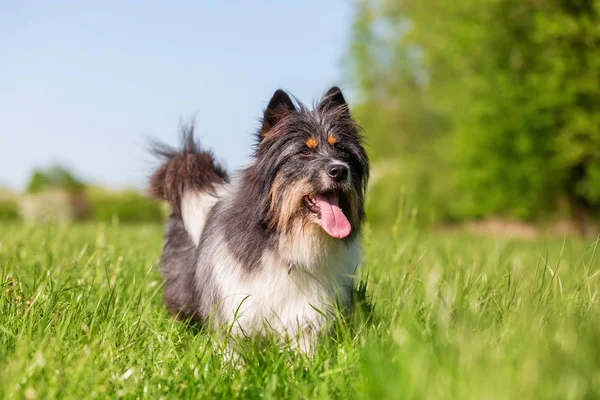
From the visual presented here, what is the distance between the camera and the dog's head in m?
3.79

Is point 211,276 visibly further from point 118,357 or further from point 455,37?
point 455,37

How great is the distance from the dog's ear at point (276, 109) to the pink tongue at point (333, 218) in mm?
702

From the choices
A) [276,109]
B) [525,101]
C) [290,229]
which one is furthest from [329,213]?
[525,101]

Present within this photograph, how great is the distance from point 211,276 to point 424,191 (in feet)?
76.6

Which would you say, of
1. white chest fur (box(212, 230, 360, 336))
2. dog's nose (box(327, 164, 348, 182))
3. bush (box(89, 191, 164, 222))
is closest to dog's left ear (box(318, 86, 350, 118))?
dog's nose (box(327, 164, 348, 182))

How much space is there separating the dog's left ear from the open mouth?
0.72 m

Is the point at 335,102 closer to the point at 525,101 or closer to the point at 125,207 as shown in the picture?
the point at 525,101

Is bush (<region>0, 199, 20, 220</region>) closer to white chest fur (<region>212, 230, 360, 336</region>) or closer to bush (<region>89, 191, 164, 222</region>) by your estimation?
bush (<region>89, 191, 164, 222</region>)

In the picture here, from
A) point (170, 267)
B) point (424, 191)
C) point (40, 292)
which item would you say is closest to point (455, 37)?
point (424, 191)

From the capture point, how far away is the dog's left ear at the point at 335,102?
4289 mm

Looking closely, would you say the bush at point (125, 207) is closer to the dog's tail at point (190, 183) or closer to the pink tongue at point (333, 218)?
the dog's tail at point (190, 183)

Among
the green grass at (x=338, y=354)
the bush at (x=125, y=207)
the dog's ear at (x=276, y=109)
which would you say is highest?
the dog's ear at (x=276, y=109)

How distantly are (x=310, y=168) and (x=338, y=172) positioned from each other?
0.18 m

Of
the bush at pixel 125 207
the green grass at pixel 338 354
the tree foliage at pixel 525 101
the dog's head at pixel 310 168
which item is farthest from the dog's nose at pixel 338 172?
the bush at pixel 125 207
